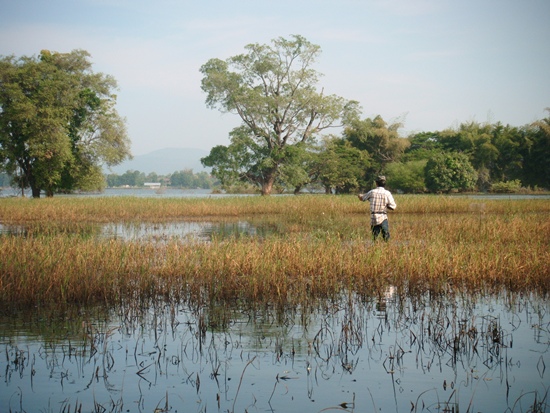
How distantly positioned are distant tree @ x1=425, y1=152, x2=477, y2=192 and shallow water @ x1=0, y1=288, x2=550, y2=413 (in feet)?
133

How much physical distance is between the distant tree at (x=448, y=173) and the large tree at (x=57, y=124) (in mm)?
26057

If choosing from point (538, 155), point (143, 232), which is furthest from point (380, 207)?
point (538, 155)

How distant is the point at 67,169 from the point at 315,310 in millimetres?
32734

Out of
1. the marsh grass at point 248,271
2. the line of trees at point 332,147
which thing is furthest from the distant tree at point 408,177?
the marsh grass at point 248,271

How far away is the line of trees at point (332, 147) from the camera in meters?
37.8

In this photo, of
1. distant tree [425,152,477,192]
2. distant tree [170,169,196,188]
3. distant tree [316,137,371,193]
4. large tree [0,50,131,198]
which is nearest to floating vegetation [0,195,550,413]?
large tree [0,50,131,198]

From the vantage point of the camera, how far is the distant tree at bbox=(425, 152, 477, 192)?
45812 millimetres

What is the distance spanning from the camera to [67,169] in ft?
118

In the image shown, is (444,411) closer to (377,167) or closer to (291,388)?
(291,388)

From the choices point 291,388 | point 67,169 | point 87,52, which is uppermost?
point 87,52

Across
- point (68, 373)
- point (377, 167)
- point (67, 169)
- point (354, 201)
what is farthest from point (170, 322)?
point (377, 167)

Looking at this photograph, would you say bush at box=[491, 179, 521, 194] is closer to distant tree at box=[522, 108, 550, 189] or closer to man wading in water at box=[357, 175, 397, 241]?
distant tree at box=[522, 108, 550, 189]

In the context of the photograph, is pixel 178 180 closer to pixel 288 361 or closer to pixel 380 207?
pixel 380 207

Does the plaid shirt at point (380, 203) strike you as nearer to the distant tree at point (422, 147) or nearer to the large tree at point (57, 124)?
the large tree at point (57, 124)
